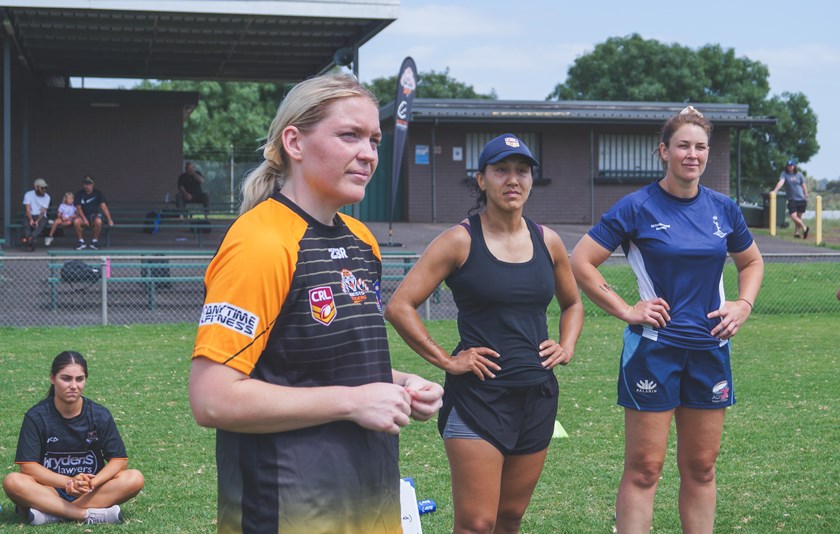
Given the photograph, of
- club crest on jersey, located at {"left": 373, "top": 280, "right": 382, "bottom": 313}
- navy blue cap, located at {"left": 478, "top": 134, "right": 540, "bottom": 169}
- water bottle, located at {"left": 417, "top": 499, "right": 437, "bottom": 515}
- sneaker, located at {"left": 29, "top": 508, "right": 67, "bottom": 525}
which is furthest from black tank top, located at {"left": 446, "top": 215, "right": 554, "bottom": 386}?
sneaker, located at {"left": 29, "top": 508, "right": 67, "bottom": 525}

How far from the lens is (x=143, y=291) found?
53.2 feet

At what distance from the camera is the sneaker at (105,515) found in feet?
19.5

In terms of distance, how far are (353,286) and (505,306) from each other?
69.8 inches

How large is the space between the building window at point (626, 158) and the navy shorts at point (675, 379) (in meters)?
25.1

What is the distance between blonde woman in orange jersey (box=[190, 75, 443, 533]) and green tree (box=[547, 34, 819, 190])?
55785 millimetres

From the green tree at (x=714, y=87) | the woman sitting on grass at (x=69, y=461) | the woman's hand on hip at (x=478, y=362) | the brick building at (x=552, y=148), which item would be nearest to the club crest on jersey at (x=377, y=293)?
the woman's hand on hip at (x=478, y=362)

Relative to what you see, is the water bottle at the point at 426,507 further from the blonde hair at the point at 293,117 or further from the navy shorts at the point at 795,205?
the navy shorts at the point at 795,205

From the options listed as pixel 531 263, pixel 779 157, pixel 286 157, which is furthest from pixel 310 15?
pixel 779 157

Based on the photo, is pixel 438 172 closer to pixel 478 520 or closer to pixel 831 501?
pixel 831 501

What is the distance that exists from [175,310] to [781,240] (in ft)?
54.7

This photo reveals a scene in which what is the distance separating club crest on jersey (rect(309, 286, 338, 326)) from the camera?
2318 millimetres

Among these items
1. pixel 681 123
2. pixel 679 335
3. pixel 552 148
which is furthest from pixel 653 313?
pixel 552 148

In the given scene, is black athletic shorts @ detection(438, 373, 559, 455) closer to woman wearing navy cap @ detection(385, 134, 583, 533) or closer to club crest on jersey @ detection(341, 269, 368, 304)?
woman wearing navy cap @ detection(385, 134, 583, 533)

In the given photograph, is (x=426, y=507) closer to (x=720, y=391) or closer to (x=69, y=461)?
(x=720, y=391)
